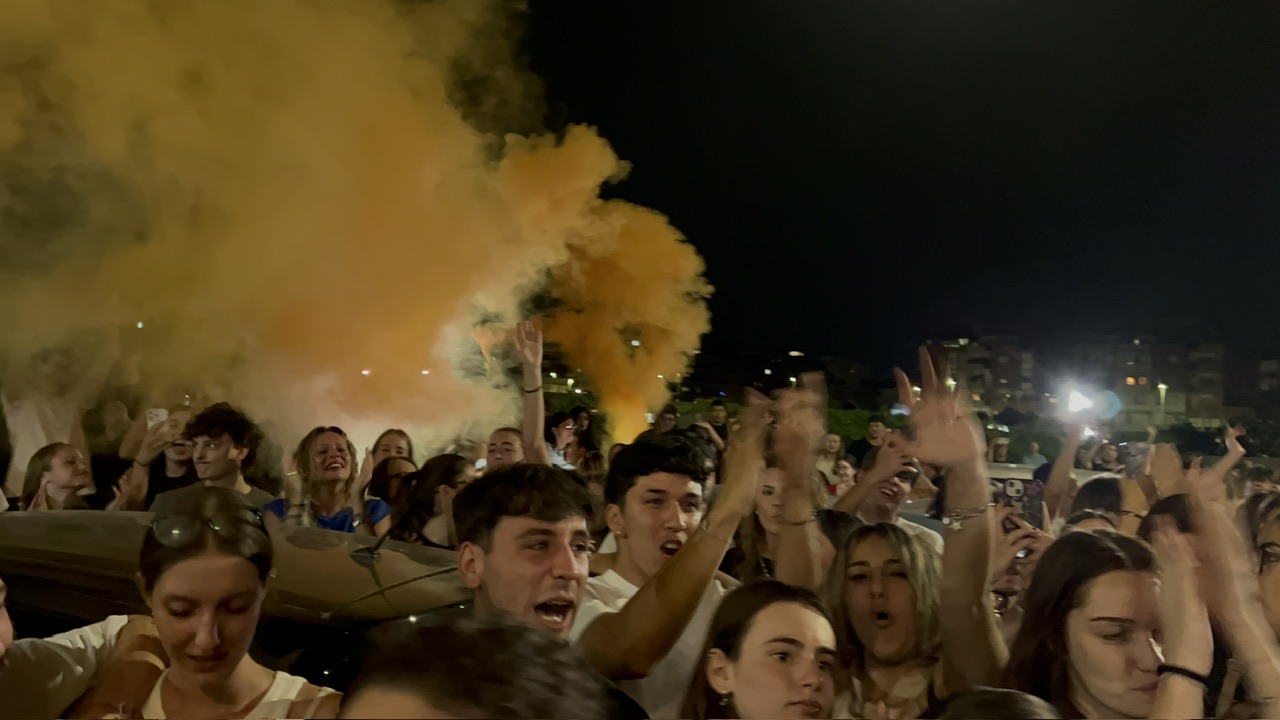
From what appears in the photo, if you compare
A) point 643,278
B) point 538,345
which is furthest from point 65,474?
point 643,278

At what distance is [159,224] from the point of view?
9766 mm

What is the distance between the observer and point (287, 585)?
8.16 ft

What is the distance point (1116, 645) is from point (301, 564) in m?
2.30

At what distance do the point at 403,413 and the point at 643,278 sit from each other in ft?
17.0

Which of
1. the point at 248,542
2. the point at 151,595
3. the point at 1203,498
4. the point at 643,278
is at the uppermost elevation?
the point at 643,278

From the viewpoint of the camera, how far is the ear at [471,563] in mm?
2176

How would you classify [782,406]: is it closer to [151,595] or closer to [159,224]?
[151,595]

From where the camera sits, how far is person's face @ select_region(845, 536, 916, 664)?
233cm

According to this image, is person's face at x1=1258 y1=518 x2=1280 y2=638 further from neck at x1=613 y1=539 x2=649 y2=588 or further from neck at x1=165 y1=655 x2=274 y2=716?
neck at x1=165 y1=655 x2=274 y2=716

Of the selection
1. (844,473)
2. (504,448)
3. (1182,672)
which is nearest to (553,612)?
(1182,672)

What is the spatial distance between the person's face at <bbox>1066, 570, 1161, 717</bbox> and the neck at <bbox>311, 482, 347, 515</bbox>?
3.30 m

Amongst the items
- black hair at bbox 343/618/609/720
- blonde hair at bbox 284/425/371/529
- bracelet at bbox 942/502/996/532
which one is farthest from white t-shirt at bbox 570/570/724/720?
blonde hair at bbox 284/425/371/529

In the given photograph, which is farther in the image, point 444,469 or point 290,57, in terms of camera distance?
point 290,57

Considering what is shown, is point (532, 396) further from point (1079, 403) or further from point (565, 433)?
point (1079, 403)
